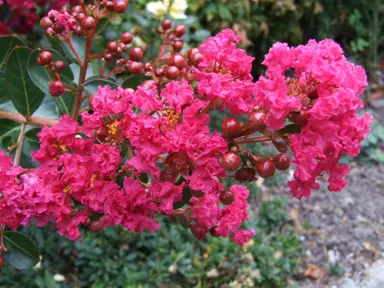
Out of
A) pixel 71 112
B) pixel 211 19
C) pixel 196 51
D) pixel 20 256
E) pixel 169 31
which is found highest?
pixel 196 51

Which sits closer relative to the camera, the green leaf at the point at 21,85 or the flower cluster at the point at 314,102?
the flower cluster at the point at 314,102

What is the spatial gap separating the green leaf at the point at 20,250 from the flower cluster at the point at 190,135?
178 mm

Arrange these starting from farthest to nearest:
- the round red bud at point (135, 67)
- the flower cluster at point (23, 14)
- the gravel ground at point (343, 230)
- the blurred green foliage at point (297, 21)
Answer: the blurred green foliage at point (297, 21) → the gravel ground at point (343, 230) → the flower cluster at point (23, 14) → the round red bud at point (135, 67)

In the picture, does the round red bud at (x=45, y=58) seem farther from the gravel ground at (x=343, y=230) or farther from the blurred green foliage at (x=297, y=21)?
the blurred green foliage at (x=297, y=21)

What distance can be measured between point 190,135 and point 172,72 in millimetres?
232

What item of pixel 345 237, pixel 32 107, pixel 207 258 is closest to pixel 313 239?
pixel 345 237

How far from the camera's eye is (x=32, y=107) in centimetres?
132

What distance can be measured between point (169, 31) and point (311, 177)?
64 cm

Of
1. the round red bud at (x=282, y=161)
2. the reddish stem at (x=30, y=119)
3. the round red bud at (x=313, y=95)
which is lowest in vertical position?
the reddish stem at (x=30, y=119)

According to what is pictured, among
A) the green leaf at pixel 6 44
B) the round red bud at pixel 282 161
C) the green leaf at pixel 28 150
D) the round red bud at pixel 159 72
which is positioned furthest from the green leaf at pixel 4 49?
the round red bud at pixel 282 161

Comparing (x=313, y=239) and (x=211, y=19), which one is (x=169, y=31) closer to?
(x=313, y=239)

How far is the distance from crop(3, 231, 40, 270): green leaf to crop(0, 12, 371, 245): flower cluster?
7.0 inches

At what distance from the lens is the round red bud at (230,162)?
0.92m

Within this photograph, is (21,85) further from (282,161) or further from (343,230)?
(343,230)
